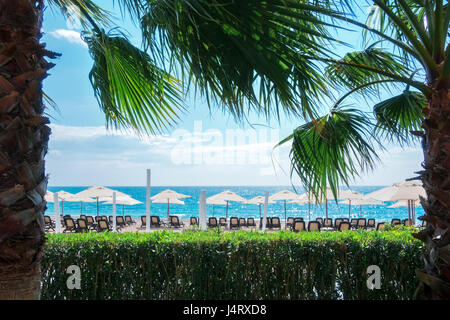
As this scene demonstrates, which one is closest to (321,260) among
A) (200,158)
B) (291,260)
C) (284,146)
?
(291,260)

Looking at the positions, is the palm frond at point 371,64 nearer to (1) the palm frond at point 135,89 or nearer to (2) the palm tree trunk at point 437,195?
(2) the palm tree trunk at point 437,195

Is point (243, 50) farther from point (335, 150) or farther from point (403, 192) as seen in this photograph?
point (403, 192)

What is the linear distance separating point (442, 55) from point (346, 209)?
56.7m

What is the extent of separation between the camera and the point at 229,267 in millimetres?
4680

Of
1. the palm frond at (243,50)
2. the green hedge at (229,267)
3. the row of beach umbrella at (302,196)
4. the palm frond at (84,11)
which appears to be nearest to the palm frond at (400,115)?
the green hedge at (229,267)

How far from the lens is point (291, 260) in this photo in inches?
188

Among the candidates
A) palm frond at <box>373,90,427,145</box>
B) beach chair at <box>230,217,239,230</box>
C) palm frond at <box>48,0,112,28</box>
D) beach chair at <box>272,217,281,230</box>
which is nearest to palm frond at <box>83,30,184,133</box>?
palm frond at <box>48,0,112,28</box>

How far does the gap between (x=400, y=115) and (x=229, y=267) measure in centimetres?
290

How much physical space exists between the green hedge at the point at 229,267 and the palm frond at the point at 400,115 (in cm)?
134

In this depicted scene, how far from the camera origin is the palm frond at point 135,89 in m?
3.79

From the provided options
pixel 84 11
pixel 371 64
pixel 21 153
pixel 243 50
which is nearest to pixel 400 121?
pixel 371 64

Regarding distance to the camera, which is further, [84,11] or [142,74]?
[142,74]

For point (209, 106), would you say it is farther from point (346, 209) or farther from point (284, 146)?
point (346, 209)

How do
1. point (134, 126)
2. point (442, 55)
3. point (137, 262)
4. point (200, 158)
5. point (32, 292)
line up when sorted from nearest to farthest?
point (32, 292)
point (442, 55)
point (134, 126)
point (137, 262)
point (200, 158)
